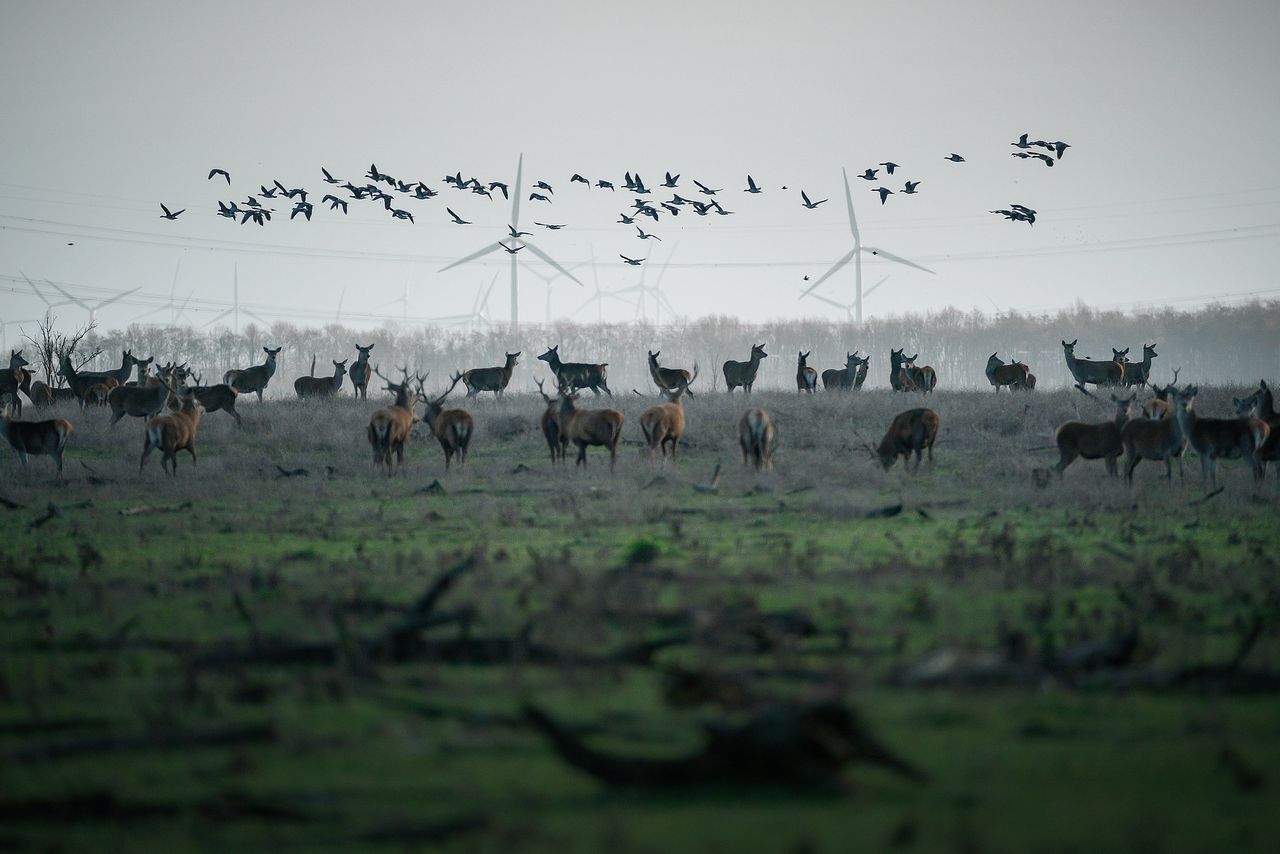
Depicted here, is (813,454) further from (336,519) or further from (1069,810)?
(1069,810)

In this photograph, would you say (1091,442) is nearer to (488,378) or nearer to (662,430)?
(662,430)

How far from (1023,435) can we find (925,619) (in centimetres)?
2110

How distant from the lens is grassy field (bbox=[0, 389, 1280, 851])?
4.63 metres

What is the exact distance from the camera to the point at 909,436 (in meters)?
23.4

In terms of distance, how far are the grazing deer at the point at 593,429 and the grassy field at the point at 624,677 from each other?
8523mm

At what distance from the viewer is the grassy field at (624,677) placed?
4633 mm

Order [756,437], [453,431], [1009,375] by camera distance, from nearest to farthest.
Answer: [756,437] → [453,431] → [1009,375]

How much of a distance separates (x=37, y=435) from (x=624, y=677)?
818 inches

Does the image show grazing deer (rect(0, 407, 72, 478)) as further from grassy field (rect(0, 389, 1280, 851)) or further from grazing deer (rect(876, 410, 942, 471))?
grazing deer (rect(876, 410, 942, 471))

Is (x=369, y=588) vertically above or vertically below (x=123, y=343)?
below

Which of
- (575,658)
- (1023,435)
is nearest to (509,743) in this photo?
(575,658)

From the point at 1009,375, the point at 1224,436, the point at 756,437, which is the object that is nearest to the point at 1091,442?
the point at 1224,436

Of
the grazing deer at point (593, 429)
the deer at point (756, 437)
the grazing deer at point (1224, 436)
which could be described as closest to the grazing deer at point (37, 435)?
the grazing deer at point (593, 429)

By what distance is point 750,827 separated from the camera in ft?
14.9
